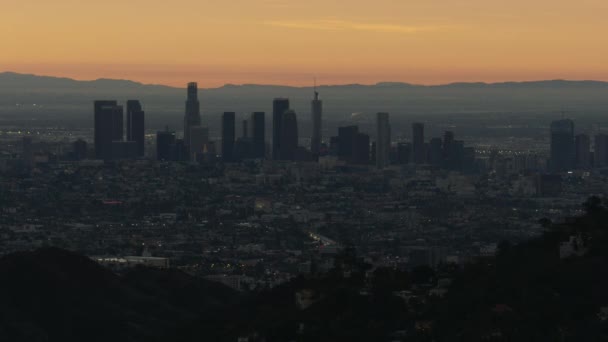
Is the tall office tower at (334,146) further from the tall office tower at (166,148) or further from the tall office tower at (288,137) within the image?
the tall office tower at (166,148)

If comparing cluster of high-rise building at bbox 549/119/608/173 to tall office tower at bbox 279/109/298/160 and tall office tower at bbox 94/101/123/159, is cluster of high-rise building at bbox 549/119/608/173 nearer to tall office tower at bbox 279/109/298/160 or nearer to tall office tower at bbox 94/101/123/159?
tall office tower at bbox 279/109/298/160

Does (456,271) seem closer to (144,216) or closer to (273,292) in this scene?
(273,292)

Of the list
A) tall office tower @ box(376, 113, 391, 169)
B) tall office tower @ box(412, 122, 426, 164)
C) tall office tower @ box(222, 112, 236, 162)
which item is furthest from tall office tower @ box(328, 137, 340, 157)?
tall office tower @ box(222, 112, 236, 162)

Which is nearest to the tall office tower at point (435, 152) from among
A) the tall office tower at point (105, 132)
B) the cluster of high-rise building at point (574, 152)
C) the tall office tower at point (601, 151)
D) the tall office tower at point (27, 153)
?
the cluster of high-rise building at point (574, 152)

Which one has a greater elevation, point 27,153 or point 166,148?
point 166,148

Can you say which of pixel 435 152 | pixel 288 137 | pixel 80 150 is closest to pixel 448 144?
pixel 435 152

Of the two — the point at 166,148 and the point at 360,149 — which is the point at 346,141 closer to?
the point at 360,149

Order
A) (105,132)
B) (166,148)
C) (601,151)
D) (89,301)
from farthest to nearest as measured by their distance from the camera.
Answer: (105,132)
(166,148)
(601,151)
(89,301)
